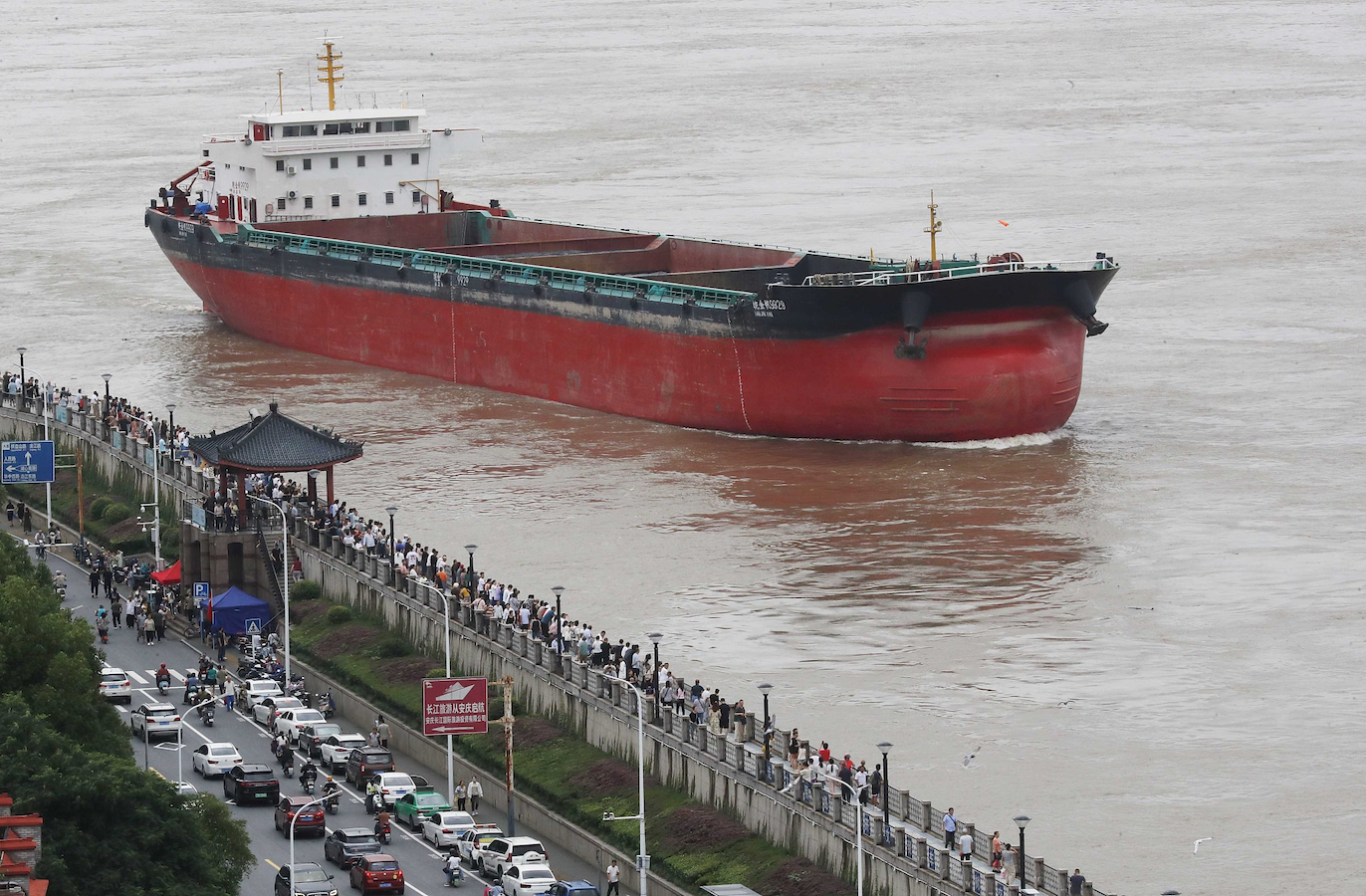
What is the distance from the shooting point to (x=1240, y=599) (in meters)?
41.2

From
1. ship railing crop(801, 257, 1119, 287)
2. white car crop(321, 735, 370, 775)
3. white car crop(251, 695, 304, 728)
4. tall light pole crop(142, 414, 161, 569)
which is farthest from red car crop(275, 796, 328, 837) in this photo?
ship railing crop(801, 257, 1119, 287)

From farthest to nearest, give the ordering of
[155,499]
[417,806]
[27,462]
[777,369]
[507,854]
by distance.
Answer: [777,369] < [27,462] < [155,499] < [417,806] < [507,854]

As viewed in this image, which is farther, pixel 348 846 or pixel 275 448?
pixel 275 448

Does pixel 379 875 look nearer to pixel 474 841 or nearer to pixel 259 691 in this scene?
pixel 474 841

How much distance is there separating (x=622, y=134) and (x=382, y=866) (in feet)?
261

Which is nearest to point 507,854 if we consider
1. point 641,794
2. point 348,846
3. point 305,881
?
point 641,794

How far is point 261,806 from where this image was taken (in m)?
32.7

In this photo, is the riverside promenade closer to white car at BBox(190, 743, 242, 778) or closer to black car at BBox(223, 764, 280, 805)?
white car at BBox(190, 743, 242, 778)

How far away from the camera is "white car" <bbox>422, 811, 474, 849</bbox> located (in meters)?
31.1

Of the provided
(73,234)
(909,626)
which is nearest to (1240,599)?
(909,626)

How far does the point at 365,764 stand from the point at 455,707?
214cm

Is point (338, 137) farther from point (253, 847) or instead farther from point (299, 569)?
point (253, 847)

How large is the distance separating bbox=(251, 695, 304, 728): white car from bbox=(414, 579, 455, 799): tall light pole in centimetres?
258

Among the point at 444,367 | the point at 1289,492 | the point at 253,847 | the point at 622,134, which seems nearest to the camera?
the point at 253,847
